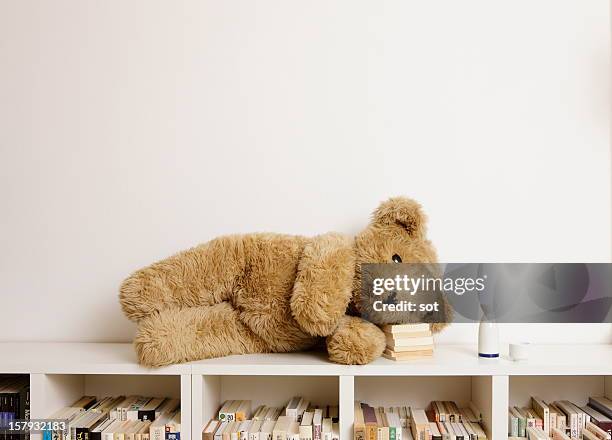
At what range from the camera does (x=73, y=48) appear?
5.43ft

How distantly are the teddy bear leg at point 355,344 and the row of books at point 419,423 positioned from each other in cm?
15

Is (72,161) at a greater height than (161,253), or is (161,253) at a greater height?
(72,161)

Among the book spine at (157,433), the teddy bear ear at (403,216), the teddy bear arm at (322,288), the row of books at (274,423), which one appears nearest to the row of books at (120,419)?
the book spine at (157,433)

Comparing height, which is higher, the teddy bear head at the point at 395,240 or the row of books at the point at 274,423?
the teddy bear head at the point at 395,240

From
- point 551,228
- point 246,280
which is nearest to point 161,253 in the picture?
point 246,280

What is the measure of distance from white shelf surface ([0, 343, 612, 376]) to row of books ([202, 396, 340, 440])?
14 cm

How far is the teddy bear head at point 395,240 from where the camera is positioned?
141 cm

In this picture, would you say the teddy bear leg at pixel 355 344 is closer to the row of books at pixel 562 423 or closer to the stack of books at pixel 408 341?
the stack of books at pixel 408 341

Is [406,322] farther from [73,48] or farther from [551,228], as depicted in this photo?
[73,48]

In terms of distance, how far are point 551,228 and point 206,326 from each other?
0.95 metres

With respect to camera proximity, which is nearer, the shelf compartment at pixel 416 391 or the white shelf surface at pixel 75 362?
the white shelf surface at pixel 75 362

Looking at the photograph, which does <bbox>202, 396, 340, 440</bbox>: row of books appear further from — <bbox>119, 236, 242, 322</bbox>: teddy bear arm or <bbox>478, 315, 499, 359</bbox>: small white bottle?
<bbox>478, 315, 499, 359</bbox>: small white bottle

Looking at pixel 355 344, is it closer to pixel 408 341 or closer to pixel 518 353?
pixel 408 341

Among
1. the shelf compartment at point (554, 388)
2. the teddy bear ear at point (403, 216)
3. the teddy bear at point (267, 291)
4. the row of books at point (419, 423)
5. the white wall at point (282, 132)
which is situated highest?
the white wall at point (282, 132)
